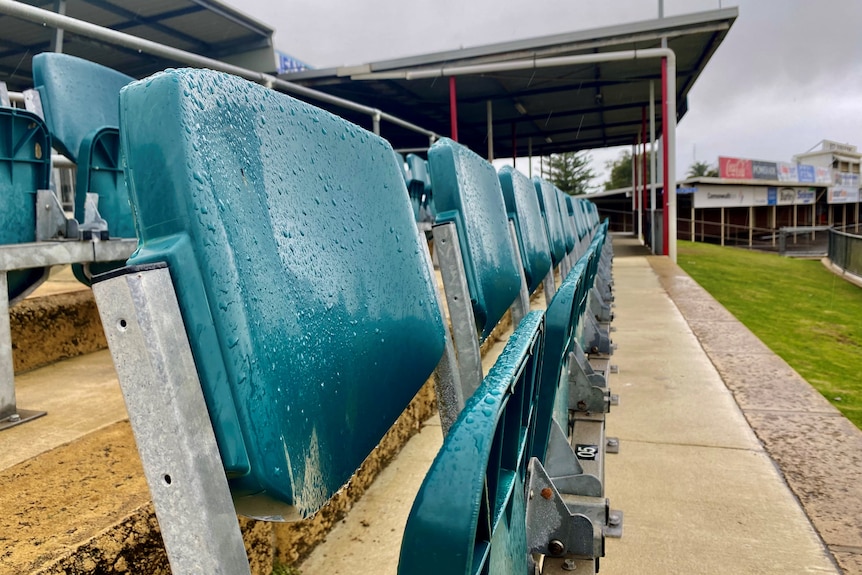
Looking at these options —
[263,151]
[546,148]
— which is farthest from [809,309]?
[546,148]

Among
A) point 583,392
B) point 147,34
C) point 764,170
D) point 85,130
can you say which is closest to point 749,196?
point 764,170

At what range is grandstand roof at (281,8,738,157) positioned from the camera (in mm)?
9156

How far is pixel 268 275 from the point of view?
49cm

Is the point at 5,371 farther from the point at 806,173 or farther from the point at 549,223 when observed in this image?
the point at 806,173

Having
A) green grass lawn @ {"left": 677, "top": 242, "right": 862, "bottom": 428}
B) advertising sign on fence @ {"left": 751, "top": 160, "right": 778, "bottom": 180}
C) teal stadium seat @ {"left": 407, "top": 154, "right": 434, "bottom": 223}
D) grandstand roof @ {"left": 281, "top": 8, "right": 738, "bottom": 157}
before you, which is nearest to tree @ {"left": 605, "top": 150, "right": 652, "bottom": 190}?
advertising sign on fence @ {"left": 751, "top": 160, "right": 778, "bottom": 180}

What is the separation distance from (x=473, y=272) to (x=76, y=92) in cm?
149

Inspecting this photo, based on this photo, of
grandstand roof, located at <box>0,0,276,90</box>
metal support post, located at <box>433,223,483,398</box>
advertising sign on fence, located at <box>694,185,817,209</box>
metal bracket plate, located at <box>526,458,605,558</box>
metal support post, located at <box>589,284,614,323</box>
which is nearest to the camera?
metal bracket plate, located at <box>526,458,605,558</box>

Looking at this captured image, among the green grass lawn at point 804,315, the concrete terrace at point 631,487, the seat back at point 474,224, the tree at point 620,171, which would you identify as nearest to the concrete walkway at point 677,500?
the concrete terrace at point 631,487

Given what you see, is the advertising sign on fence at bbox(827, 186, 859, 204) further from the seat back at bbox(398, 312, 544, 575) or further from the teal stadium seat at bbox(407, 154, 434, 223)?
the seat back at bbox(398, 312, 544, 575)

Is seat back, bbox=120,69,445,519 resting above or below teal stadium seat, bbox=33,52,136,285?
below

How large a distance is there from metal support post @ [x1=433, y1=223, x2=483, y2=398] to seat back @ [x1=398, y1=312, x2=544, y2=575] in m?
0.39

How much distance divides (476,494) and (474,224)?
802 millimetres

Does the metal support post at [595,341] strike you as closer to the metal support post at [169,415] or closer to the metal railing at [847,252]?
the metal support post at [169,415]

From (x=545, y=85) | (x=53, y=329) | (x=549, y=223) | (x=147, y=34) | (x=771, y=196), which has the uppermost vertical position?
(x=147, y=34)
